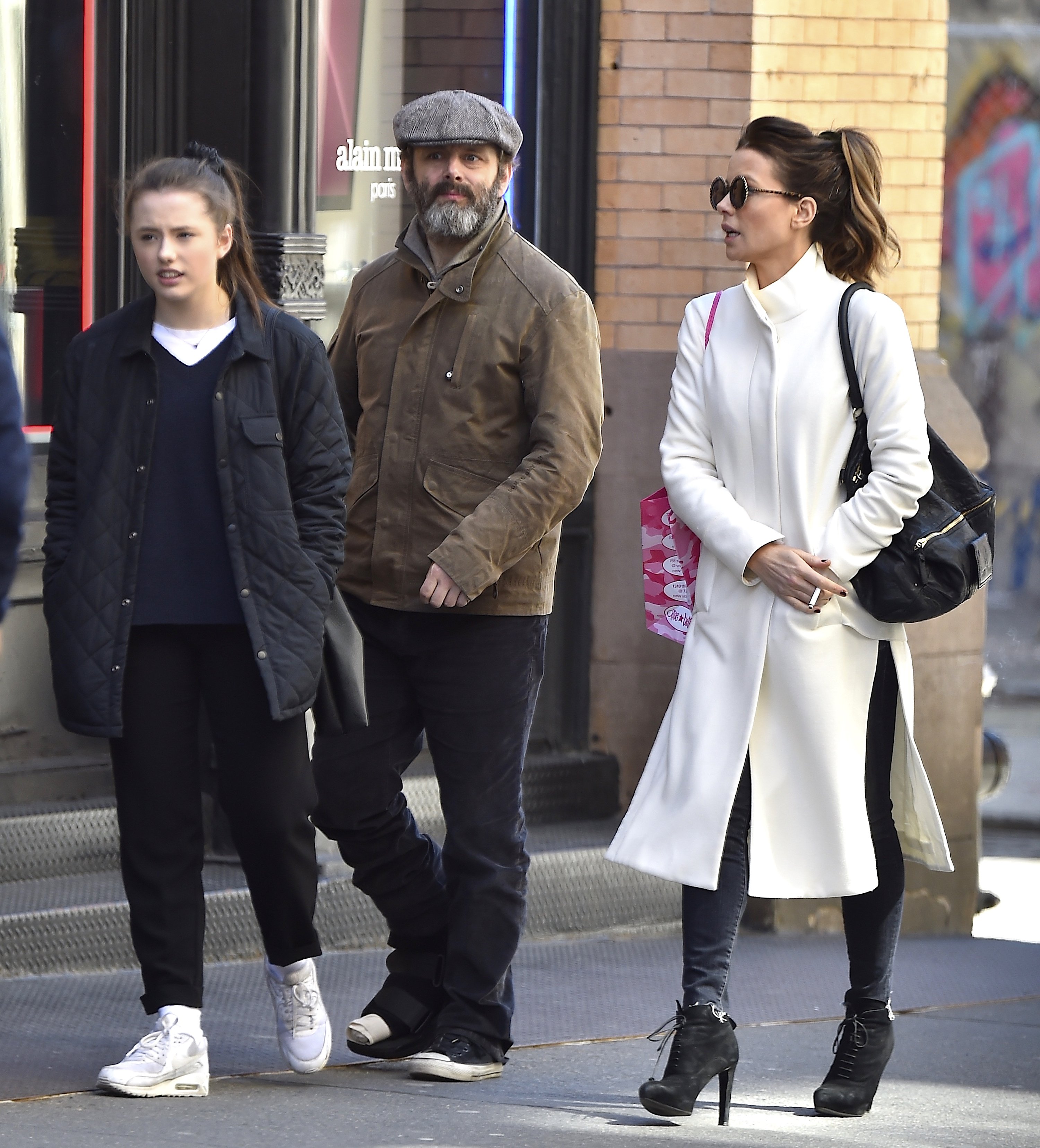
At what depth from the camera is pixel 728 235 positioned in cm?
444

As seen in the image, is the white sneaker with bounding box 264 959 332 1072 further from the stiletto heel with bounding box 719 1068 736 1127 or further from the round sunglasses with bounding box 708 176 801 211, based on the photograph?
the round sunglasses with bounding box 708 176 801 211

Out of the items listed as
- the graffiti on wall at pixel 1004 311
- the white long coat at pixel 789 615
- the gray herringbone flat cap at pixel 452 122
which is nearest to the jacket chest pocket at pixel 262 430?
the gray herringbone flat cap at pixel 452 122

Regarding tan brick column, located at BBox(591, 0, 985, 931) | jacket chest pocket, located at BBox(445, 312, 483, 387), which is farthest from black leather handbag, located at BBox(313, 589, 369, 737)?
tan brick column, located at BBox(591, 0, 985, 931)

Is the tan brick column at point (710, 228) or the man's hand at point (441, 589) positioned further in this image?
the tan brick column at point (710, 228)

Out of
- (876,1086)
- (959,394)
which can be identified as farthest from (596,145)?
(876,1086)

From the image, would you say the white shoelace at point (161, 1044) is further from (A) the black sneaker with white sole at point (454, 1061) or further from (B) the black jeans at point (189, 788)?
(A) the black sneaker with white sole at point (454, 1061)

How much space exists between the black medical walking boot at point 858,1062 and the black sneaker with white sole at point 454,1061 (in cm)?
70

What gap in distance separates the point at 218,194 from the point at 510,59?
285cm

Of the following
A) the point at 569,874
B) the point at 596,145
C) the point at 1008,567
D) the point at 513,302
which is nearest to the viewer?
the point at 513,302

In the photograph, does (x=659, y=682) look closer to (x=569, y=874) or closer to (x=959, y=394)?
(x=569, y=874)

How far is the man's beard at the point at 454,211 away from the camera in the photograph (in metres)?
4.46

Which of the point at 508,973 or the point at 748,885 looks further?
the point at 508,973

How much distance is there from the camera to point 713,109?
6629 mm

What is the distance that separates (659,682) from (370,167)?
1876 mm
